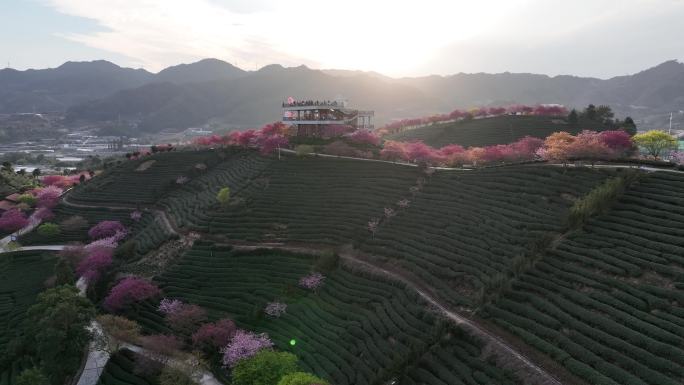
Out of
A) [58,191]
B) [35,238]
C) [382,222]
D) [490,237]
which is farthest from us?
[58,191]

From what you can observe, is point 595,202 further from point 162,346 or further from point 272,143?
point 272,143

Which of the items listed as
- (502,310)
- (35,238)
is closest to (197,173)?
(35,238)

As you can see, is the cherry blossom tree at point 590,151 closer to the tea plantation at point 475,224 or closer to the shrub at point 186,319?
the tea plantation at point 475,224

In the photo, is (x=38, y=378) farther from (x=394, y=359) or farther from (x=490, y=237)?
(x=490, y=237)

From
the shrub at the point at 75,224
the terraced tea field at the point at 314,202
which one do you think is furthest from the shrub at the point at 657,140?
the shrub at the point at 75,224

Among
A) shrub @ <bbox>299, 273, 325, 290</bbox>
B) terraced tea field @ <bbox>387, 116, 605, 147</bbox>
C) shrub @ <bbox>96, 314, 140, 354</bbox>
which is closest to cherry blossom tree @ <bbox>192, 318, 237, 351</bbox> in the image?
shrub @ <bbox>96, 314, 140, 354</bbox>

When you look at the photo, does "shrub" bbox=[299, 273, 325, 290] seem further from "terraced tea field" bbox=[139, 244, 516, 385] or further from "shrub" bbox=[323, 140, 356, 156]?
"shrub" bbox=[323, 140, 356, 156]

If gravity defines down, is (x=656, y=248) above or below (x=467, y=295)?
above

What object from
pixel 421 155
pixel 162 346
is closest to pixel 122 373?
pixel 162 346
